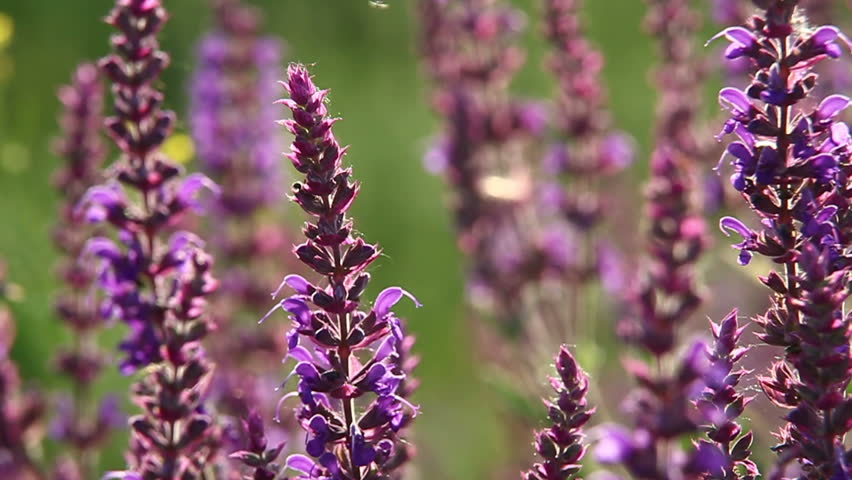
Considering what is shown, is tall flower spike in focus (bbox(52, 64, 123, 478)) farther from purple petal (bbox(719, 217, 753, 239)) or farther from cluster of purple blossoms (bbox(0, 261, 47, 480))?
purple petal (bbox(719, 217, 753, 239))

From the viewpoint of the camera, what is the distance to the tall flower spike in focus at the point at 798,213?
1638 millimetres

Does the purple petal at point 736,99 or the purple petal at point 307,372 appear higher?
the purple petal at point 736,99

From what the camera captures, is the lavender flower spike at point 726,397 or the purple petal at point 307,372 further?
the purple petal at point 307,372

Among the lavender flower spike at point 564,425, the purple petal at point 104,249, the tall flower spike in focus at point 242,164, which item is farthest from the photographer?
the tall flower spike in focus at point 242,164

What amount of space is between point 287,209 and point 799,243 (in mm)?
4189

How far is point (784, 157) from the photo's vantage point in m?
1.83

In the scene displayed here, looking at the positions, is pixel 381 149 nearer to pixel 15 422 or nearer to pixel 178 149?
pixel 178 149

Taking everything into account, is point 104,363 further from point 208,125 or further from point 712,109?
point 712,109

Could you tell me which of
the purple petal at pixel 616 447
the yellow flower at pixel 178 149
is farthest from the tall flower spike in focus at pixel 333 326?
the yellow flower at pixel 178 149

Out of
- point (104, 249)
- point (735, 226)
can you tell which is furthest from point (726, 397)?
point (104, 249)

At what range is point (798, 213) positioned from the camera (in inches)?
71.1

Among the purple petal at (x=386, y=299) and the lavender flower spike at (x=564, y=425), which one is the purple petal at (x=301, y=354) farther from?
the lavender flower spike at (x=564, y=425)

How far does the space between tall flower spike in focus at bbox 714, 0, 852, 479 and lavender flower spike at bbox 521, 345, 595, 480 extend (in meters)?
0.36

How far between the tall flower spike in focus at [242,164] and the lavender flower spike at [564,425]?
253cm
